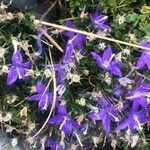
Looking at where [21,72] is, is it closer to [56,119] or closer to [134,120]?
[56,119]

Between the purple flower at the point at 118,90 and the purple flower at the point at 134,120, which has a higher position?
the purple flower at the point at 118,90

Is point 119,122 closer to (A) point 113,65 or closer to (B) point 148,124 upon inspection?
(B) point 148,124

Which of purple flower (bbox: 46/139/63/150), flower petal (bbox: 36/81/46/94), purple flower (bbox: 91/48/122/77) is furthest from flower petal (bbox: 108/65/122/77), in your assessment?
purple flower (bbox: 46/139/63/150)

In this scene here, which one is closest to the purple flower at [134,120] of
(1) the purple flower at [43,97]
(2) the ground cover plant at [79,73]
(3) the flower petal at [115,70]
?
(2) the ground cover plant at [79,73]

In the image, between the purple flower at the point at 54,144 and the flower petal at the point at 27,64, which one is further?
the purple flower at the point at 54,144

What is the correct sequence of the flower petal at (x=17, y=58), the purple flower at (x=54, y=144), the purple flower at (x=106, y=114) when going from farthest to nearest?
the purple flower at (x=54, y=144) < the purple flower at (x=106, y=114) < the flower petal at (x=17, y=58)

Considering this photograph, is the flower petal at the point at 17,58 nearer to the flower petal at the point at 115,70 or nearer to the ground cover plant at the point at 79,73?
the ground cover plant at the point at 79,73

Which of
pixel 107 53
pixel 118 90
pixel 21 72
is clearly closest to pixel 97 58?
pixel 107 53
